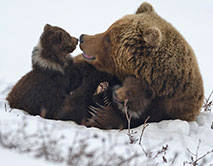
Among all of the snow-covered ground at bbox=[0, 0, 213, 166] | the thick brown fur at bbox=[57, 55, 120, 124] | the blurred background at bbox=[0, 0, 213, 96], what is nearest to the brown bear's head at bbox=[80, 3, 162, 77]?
the thick brown fur at bbox=[57, 55, 120, 124]

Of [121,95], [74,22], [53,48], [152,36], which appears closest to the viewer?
[152,36]

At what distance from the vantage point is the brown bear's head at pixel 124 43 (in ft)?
13.9

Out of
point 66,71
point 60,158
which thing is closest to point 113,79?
point 66,71

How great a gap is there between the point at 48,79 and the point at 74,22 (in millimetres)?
12820

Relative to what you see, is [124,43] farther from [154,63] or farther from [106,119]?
[106,119]

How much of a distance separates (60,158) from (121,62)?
1.89 m

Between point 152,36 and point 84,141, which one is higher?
point 152,36

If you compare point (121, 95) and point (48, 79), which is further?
point (48, 79)

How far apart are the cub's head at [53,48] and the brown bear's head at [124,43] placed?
1.68 ft

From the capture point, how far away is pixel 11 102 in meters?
4.86

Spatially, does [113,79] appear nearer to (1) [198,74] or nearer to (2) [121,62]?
(2) [121,62]

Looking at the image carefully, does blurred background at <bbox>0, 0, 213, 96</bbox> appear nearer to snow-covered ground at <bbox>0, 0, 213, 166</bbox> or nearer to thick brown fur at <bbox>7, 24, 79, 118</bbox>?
snow-covered ground at <bbox>0, 0, 213, 166</bbox>

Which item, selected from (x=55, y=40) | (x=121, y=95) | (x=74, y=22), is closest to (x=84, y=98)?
(x=121, y=95)

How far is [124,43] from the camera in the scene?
4.36 m
